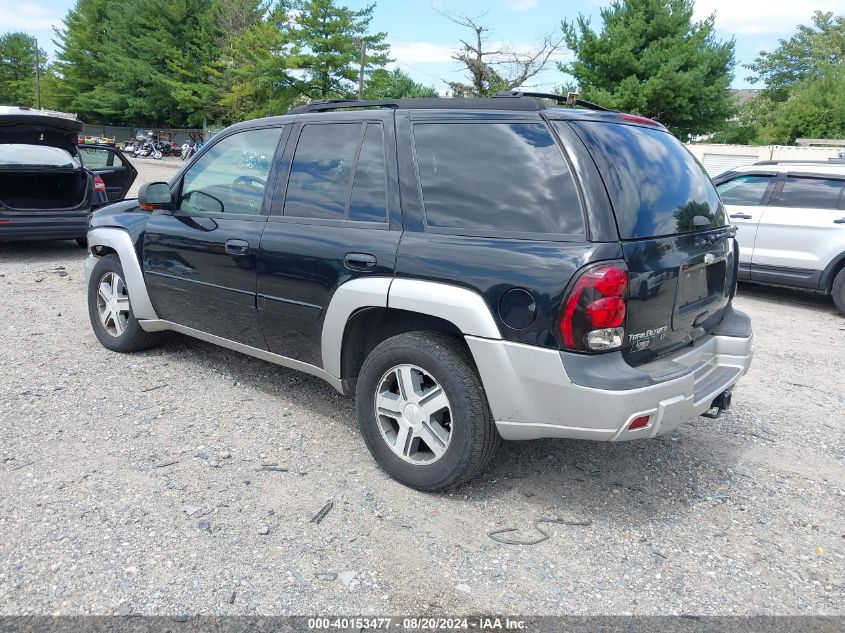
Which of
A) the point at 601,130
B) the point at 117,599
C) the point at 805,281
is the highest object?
the point at 601,130

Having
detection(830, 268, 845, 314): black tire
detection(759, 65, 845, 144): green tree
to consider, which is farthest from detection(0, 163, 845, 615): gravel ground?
detection(759, 65, 845, 144): green tree

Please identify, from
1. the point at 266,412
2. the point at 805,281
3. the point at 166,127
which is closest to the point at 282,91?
the point at 166,127

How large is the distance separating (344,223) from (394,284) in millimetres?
549

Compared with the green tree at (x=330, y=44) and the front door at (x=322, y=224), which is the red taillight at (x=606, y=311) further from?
the green tree at (x=330, y=44)

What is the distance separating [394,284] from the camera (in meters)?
3.29

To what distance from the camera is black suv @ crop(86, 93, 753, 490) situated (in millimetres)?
2865

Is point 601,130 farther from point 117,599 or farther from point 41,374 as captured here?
point 41,374

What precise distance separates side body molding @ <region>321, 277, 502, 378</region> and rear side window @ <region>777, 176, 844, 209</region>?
7.05 m

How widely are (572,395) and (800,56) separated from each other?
63.9 m

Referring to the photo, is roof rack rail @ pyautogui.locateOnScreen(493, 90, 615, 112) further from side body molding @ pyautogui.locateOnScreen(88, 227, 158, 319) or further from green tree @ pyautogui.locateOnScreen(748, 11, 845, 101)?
green tree @ pyautogui.locateOnScreen(748, 11, 845, 101)

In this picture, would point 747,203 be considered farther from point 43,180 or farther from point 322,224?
point 43,180

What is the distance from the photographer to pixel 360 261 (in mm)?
3449

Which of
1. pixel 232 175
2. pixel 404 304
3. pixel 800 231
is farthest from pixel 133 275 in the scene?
pixel 800 231

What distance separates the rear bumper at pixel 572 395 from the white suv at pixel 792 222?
20.0 ft
